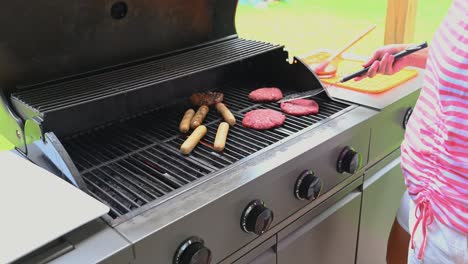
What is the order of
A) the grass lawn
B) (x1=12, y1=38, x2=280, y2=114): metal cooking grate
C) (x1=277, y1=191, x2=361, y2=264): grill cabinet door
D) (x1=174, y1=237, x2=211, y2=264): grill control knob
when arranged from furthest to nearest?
the grass lawn < (x1=277, y1=191, x2=361, y2=264): grill cabinet door < (x1=12, y1=38, x2=280, y2=114): metal cooking grate < (x1=174, y1=237, x2=211, y2=264): grill control knob

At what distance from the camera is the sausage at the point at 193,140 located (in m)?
0.86

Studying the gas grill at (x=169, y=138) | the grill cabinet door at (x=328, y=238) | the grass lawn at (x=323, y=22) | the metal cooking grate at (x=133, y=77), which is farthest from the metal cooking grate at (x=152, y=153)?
the grass lawn at (x=323, y=22)

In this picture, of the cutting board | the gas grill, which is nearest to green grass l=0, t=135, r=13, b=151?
the gas grill

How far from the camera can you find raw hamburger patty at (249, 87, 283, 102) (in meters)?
1.09

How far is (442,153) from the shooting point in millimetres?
782

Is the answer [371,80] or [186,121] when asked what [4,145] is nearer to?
[186,121]

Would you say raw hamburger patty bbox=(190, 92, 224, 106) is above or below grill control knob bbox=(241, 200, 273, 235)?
above

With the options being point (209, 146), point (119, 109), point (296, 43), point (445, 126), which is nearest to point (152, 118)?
point (119, 109)

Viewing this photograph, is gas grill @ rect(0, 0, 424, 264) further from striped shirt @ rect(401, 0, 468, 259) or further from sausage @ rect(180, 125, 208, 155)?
striped shirt @ rect(401, 0, 468, 259)

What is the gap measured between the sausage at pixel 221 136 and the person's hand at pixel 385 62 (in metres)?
0.38

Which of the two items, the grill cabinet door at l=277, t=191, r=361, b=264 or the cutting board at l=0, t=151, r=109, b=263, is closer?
the cutting board at l=0, t=151, r=109, b=263

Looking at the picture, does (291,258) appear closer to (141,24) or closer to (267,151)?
(267,151)

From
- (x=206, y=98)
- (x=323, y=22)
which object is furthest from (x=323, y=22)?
(x=206, y=98)

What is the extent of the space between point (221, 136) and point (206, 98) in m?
0.21
